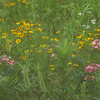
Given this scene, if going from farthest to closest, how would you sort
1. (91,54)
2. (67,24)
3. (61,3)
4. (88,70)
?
(61,3) < (67,24) < (91,54) < (88,70)

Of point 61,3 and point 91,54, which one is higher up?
point 61,3

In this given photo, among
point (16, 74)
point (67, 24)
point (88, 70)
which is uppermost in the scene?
point (67, 24)

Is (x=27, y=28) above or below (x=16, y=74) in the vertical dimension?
above

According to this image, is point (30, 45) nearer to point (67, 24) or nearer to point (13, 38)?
point (13, 38)

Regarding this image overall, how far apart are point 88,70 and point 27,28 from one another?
1.22 metres

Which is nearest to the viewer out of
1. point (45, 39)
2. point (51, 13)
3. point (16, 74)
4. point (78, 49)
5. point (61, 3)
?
point (16, 74)

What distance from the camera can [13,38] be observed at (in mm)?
2725

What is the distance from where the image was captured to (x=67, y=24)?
9.86 ft

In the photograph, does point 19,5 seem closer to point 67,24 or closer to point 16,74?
point 67,24

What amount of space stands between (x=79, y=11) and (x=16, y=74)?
1.69 metres

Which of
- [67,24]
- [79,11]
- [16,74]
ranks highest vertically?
[79,11]

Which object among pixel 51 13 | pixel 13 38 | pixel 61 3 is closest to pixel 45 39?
pixel 13 38

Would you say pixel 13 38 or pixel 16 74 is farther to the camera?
pixel 13 38

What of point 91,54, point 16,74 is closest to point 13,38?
point 16,74
